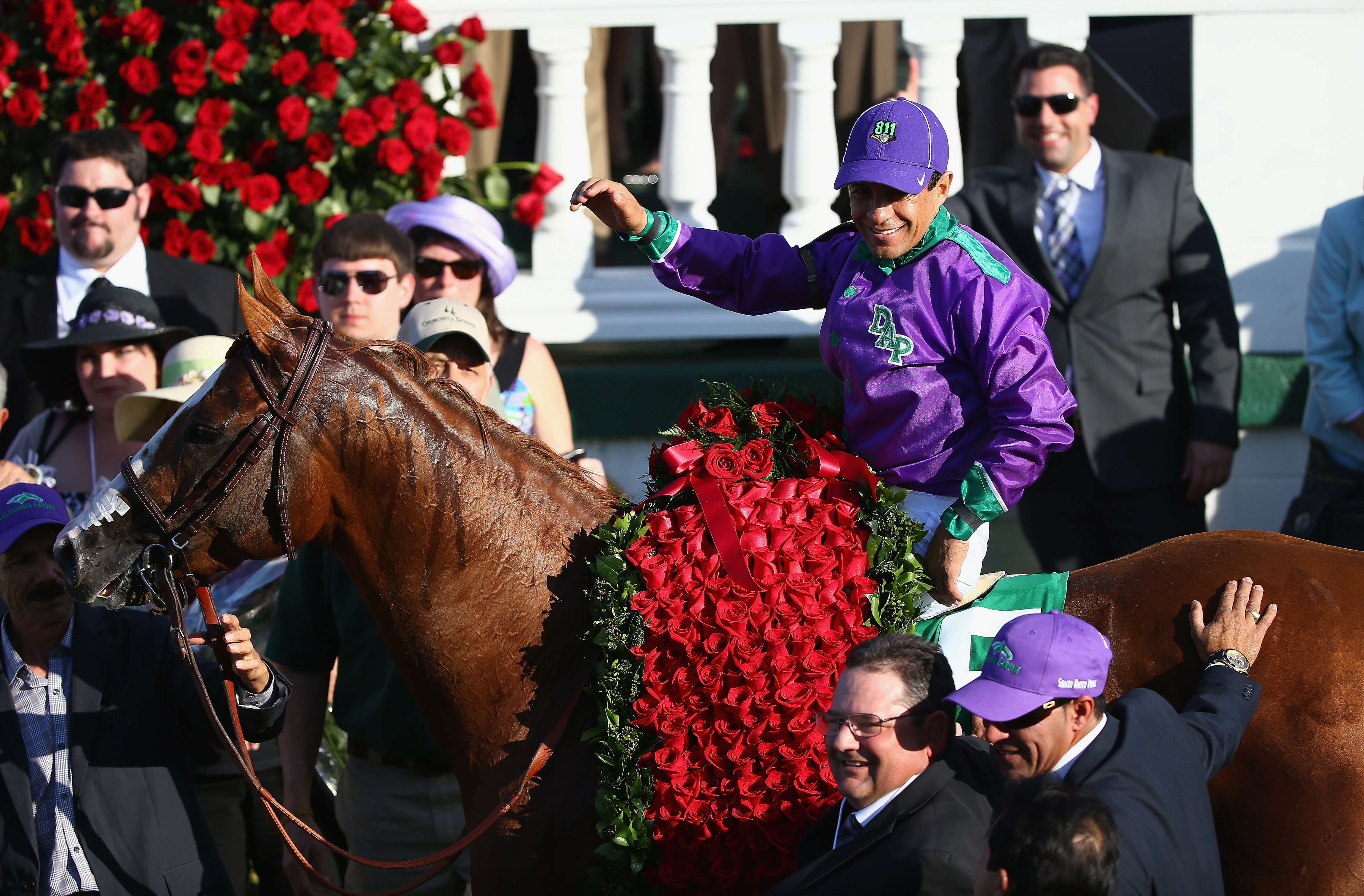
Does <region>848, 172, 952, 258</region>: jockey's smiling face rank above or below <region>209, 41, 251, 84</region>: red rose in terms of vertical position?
below

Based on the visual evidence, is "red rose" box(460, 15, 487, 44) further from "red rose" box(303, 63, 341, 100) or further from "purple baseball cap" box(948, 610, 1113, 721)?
"purple baseball cap" box(948, 610, 1113, 721)

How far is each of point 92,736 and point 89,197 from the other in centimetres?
258

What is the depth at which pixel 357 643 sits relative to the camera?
11.6 ft

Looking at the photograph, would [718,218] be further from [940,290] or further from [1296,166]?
[940,290]

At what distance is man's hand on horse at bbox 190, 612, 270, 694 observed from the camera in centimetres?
309

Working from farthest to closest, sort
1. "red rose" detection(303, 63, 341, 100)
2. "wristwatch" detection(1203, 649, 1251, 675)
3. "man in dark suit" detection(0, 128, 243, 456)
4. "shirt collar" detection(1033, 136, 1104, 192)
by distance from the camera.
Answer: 1. "red rose" detection(303, 63, 341, 100)
2. "man in dark suit" detection(0, 128, 243, 456)
3. "shirt collar" detection(1033, 136, 1104, 192)
4. "wristwatch" detection(1203, 649, 1251, 675)

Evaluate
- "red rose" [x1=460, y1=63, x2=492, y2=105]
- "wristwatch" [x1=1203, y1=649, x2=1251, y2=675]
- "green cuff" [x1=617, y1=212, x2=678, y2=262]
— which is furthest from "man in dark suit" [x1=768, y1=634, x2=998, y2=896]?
"red rose" [x1=460, y1=63, x2=492, y2=105]

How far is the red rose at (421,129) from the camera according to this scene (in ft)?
18.0

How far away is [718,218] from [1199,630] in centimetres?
620

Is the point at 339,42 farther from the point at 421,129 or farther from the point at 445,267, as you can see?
the point at 445,267

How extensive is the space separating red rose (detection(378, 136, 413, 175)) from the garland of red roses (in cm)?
304

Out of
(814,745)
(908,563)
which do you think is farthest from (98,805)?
(908,563)

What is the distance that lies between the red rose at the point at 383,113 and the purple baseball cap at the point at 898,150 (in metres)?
2.97

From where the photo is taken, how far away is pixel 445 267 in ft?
15.1
